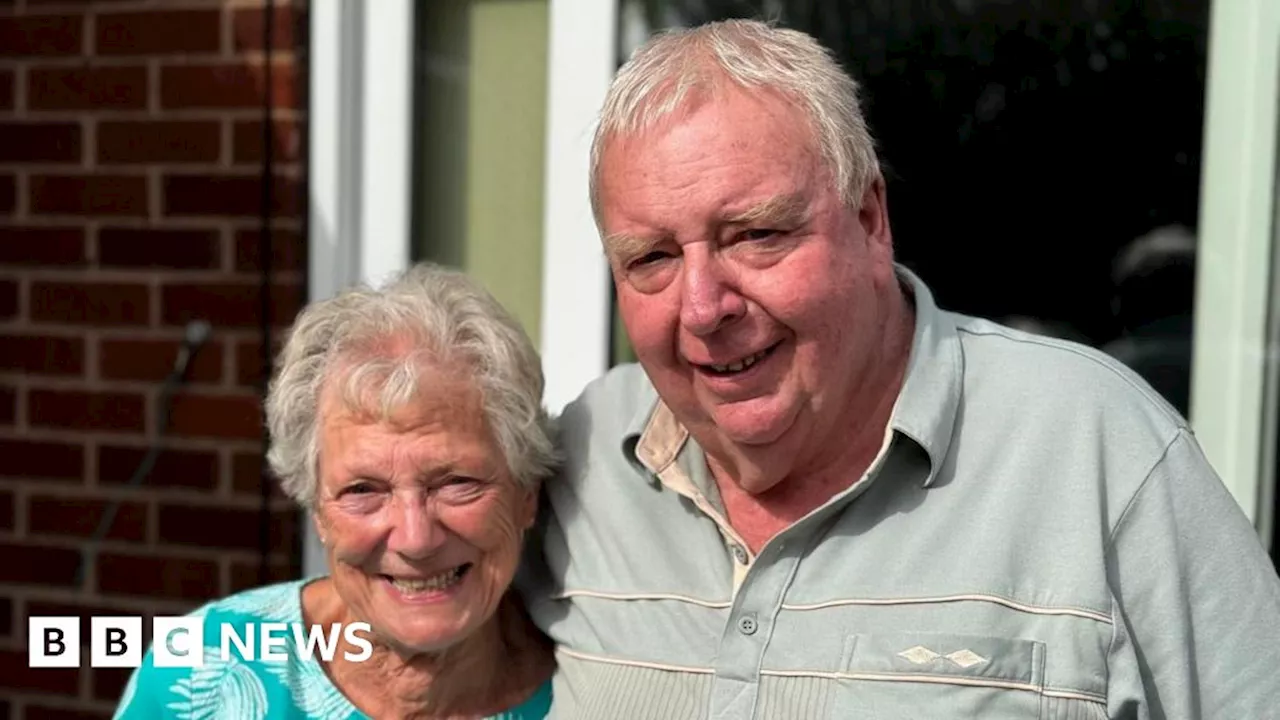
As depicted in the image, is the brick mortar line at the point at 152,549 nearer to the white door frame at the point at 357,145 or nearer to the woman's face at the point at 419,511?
the white door frame at the point at 357,145

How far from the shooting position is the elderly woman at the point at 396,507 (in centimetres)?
217

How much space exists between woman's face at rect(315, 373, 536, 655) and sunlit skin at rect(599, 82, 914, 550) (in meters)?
0.33

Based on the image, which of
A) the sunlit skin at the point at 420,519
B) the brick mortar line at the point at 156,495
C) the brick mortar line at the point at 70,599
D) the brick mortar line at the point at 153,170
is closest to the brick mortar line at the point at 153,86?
the brick mortar line at the point at 153,170

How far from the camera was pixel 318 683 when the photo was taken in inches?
89.8

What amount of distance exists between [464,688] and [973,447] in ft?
3.00

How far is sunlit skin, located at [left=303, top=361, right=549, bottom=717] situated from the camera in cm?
216

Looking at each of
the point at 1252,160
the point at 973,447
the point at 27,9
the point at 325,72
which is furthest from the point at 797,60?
the point at 27,9

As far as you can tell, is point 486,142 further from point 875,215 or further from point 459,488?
point 875,215

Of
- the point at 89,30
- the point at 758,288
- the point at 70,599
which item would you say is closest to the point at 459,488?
the point at 758,288

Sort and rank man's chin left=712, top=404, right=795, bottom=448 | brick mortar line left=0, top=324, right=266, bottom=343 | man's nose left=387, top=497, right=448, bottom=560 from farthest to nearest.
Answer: brick mortar line left=0, top=324, right=266, bottom=343
man's nose left=387, top=497, right=448, bottom=560
man's chin left=712, top=404, right=795, bottom=448

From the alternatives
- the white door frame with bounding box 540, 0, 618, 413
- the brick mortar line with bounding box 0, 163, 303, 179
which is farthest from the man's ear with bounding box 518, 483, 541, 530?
the brick mortar line with bounding box 0, 163, 303, 179

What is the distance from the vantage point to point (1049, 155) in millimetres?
2934

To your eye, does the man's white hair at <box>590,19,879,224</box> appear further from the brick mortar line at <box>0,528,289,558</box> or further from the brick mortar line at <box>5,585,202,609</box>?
the brick mortar line at <box>5,585,202,609</box>

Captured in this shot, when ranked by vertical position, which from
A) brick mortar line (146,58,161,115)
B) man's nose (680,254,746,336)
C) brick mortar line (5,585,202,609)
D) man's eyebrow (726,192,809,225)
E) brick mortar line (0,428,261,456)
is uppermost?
brick mortar line (146,58,161,115)
